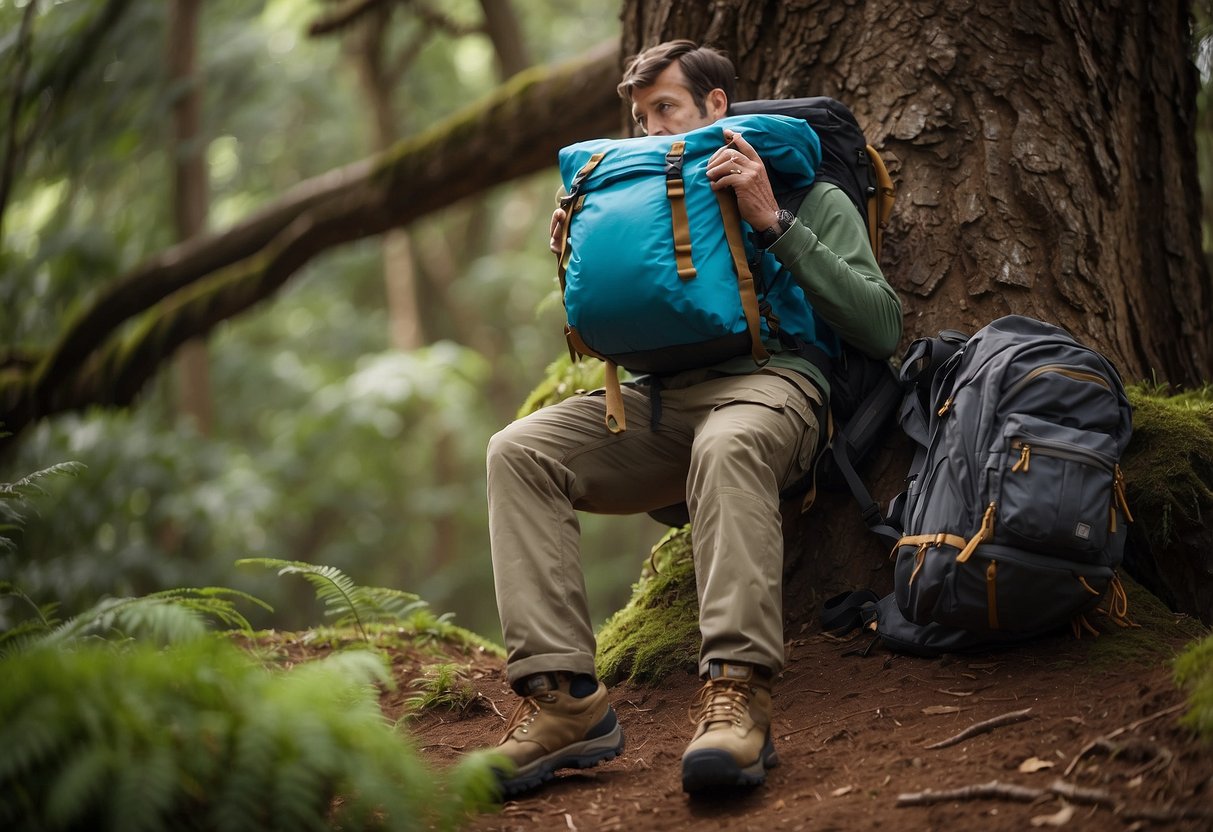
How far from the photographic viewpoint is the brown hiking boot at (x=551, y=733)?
2.94m

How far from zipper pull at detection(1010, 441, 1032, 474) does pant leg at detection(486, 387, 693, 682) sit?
1071mm

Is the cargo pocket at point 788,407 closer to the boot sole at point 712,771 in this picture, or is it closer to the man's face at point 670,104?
the boot sole at point 712,771

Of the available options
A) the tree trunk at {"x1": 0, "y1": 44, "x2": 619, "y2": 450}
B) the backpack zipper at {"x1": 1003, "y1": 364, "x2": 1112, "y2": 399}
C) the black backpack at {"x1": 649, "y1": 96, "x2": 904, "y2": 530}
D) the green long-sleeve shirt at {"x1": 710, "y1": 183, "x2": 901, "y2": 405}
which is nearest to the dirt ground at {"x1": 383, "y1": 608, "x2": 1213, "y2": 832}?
the black backpack at {"x1": 649, "y1": 96, "x2": 904, "y2": 530}

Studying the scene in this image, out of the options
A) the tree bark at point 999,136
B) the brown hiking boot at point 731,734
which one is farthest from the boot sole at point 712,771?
the tree bark at point 999,136

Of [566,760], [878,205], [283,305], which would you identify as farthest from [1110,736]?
[283,305]

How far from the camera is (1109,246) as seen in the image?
420 centimetres

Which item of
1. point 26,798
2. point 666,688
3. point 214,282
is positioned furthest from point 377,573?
point 26,798

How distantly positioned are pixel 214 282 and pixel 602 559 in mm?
11687

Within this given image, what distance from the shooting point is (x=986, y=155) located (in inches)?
162

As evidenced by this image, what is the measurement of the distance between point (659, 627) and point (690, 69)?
7.03ft

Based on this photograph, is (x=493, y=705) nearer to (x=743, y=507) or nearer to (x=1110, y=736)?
(x=743, y=507)

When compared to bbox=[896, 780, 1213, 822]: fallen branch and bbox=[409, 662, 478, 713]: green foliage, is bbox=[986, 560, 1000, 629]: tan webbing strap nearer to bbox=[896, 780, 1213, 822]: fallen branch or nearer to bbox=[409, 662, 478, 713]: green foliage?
bbox=[896, 780, 1213, 822]: fallen branch

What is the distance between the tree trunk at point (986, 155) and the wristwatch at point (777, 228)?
95cm

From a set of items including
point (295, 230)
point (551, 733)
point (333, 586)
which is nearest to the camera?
point (551, 733)
